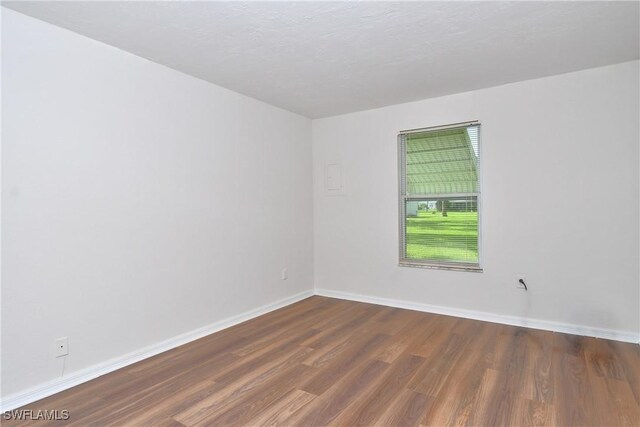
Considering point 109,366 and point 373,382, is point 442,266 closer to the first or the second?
point 373,382

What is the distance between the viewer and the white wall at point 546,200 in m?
3.11

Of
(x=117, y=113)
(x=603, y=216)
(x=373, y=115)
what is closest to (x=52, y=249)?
(x=117, y=113)

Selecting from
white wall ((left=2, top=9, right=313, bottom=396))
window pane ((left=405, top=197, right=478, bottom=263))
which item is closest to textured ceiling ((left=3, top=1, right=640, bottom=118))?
white wall ((left=2, top=9, right=313, bottom=396))

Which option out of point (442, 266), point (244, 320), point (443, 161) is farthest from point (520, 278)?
point (244, 320)

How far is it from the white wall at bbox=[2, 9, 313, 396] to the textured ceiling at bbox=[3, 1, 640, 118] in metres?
0.27

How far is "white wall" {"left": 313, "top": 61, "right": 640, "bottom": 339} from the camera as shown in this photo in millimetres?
3111

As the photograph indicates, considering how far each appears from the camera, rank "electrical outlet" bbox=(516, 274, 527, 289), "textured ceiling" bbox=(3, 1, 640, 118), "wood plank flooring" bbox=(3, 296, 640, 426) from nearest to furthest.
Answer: "wood plank flooring" bbox=(3, 296, 640, 426), "textured ceiling" bbox=(3, 1, 640, 118), "electrical outlet" bbox=(516, 274, 527, 289)

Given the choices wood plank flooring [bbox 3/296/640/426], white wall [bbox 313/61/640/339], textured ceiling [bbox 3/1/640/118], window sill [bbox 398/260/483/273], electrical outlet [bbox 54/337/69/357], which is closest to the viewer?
wood plank flooring [bbox 3/296/640/426]

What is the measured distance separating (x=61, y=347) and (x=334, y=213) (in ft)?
10.7

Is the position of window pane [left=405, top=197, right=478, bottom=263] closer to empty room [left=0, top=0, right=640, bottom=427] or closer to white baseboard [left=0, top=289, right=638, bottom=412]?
empty room [left=0, top=0, right=640, bottom=427]

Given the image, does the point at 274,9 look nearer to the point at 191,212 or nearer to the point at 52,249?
the point at 191,212

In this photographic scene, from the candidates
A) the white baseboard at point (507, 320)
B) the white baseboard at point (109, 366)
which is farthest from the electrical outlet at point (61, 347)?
the white baseboard at point (507, 320)

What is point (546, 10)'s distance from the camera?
2219mm

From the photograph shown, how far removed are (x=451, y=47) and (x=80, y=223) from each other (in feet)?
10.1
